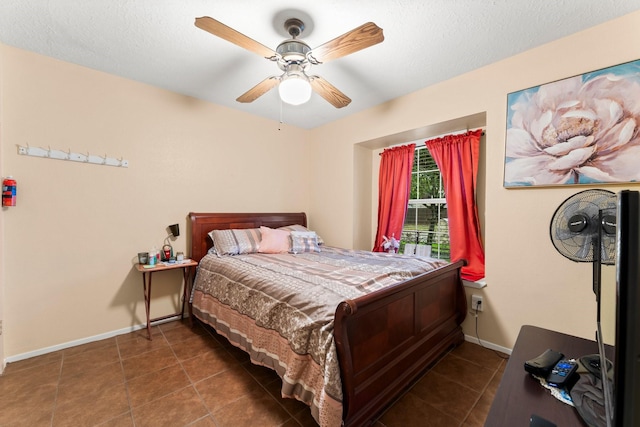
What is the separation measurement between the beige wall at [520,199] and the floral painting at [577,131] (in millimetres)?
76

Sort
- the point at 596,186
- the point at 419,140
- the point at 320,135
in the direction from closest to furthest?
the point at 596,186 < the point at 419,140 < the point at 320,135

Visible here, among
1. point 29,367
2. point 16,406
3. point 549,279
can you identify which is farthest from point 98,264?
point 549,279

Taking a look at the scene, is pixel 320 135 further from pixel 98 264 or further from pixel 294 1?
pixel 98 264

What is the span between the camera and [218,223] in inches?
124

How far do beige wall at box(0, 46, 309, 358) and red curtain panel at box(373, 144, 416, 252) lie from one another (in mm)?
2019

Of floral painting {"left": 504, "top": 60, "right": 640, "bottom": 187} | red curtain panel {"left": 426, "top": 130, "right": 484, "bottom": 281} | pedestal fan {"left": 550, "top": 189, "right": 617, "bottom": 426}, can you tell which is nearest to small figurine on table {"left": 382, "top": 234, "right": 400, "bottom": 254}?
red curtain panel {"left": 426, "top": 130, "right": 484, "bottom": 281}

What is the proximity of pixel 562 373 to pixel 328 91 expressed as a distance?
2139mm

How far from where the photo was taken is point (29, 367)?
2.04 metres

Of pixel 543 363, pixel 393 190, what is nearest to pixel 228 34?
pixel 543 363

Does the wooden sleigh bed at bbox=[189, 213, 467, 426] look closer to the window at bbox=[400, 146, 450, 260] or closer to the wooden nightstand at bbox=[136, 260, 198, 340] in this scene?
the wooden nightstand at bbox=[136, 260, 198, 340]

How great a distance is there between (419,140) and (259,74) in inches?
78.6

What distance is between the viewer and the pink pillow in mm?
Result: 3037

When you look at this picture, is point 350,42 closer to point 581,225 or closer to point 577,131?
point 581,225

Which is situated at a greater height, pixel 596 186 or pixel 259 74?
pixel 259 74
